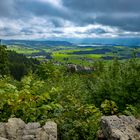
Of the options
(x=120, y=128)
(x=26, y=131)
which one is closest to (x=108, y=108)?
(x=120, y=128)

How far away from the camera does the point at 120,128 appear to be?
11.3 m

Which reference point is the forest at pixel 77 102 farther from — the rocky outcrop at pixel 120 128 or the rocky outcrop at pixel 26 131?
the rocky outcrop at pixel 26 131

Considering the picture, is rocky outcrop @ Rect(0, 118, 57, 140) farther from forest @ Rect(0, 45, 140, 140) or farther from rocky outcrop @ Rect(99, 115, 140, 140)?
rocky outcrop @ Rect(99, 115, 140, 140)

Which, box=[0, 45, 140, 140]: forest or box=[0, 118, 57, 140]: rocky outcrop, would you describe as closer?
box=[0, 118, 57, 140]: rocky outcrop

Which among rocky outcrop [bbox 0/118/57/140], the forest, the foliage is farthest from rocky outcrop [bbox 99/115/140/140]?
the foliage

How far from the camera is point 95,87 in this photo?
18625 millimetres

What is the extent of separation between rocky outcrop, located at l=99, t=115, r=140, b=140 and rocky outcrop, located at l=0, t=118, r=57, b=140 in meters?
1.73

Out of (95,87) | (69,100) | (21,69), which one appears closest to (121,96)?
(95,87)

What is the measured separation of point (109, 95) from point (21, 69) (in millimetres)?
123091

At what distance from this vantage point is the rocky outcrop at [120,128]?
10.8 m

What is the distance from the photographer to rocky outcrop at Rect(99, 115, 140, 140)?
424 inches

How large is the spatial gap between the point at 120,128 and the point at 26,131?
3103 millimetres

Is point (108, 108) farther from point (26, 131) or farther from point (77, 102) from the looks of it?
point (26, 131)

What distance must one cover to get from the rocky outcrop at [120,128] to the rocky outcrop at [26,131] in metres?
1.73
